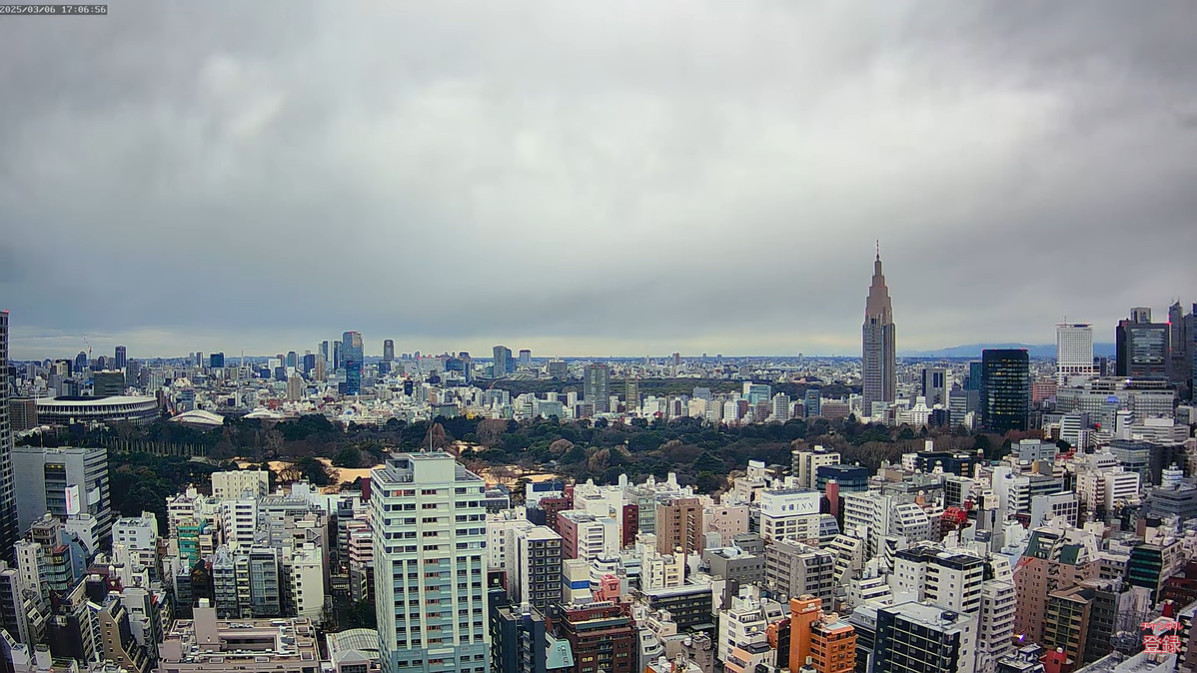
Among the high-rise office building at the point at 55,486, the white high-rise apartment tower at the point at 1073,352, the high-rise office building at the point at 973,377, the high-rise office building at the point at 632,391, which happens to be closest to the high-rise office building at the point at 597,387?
the high-rise office building at the point at 632,391

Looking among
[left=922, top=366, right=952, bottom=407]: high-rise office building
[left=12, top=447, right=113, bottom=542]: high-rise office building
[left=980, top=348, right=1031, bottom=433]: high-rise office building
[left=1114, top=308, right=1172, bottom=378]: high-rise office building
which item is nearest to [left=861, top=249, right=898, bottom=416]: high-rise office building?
[left=922, top=366, right=952, bottom=407]: high-rise office building

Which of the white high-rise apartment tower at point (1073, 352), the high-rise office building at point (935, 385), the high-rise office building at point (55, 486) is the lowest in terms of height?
the high-rise office building at point (55, 486)

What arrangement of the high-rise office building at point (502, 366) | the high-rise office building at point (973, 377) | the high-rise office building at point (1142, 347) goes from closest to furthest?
the high-rise office building at point (1142, 347) → the high-rise office building at point (973, 377) → the high-rise office building at point (502, 366)

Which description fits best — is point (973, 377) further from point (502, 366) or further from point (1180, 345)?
point (502, 366)

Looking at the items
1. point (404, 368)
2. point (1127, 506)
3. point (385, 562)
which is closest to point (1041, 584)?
point (1127, 506)

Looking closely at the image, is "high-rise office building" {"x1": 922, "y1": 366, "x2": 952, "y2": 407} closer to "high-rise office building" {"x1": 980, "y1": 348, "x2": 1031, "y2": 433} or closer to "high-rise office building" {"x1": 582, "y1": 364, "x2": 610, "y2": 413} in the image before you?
"high-rise office building" {"x1": 980, "y1": 348, "x2": 1031, "y2": 433}

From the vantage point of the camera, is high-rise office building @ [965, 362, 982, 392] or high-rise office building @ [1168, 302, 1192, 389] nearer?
high-rise office building @ [1168, 302, 1192, 389]

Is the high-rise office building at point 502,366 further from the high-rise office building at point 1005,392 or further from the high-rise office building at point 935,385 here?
the high-rise office building at point 1005,392
